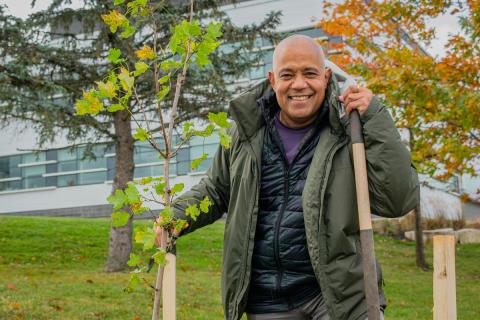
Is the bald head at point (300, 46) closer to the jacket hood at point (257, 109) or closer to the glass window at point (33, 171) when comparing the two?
the jacket hood at point (257, 109)

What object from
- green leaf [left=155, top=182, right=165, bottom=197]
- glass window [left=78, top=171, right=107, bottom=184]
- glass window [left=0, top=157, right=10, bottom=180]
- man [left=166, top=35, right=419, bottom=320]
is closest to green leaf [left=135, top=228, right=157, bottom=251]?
green leaf [left=155, top=182, right=165, bottom=197]

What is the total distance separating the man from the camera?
2.80 meters

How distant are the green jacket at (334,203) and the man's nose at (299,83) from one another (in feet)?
0.45

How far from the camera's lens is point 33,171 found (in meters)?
34.9

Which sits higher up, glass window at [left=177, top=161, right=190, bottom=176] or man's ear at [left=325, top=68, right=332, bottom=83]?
glass window at [left=177, top=161, right=190, bottom=176]

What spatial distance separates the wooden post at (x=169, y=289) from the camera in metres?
2.54

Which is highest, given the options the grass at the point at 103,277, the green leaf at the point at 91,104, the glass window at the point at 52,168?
the glass window at the point at 52,168

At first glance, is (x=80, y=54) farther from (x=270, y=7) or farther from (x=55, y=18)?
(x=270, y=7)

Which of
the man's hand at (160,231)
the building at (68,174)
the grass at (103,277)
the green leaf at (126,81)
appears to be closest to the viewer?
the green leaf at (126,81)

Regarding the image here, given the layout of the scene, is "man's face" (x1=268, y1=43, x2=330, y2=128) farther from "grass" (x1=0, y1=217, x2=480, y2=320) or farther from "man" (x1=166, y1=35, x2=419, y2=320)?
"grass" (x1=0, y1=217, x2=480, y2=320)

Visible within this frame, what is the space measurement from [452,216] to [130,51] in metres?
16.7

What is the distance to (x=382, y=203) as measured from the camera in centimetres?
287

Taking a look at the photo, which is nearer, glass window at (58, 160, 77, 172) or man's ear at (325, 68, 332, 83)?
man's ear at (325, 68, 332, 83)

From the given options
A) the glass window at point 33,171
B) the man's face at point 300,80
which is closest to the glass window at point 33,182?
the glass window at point 33,171
